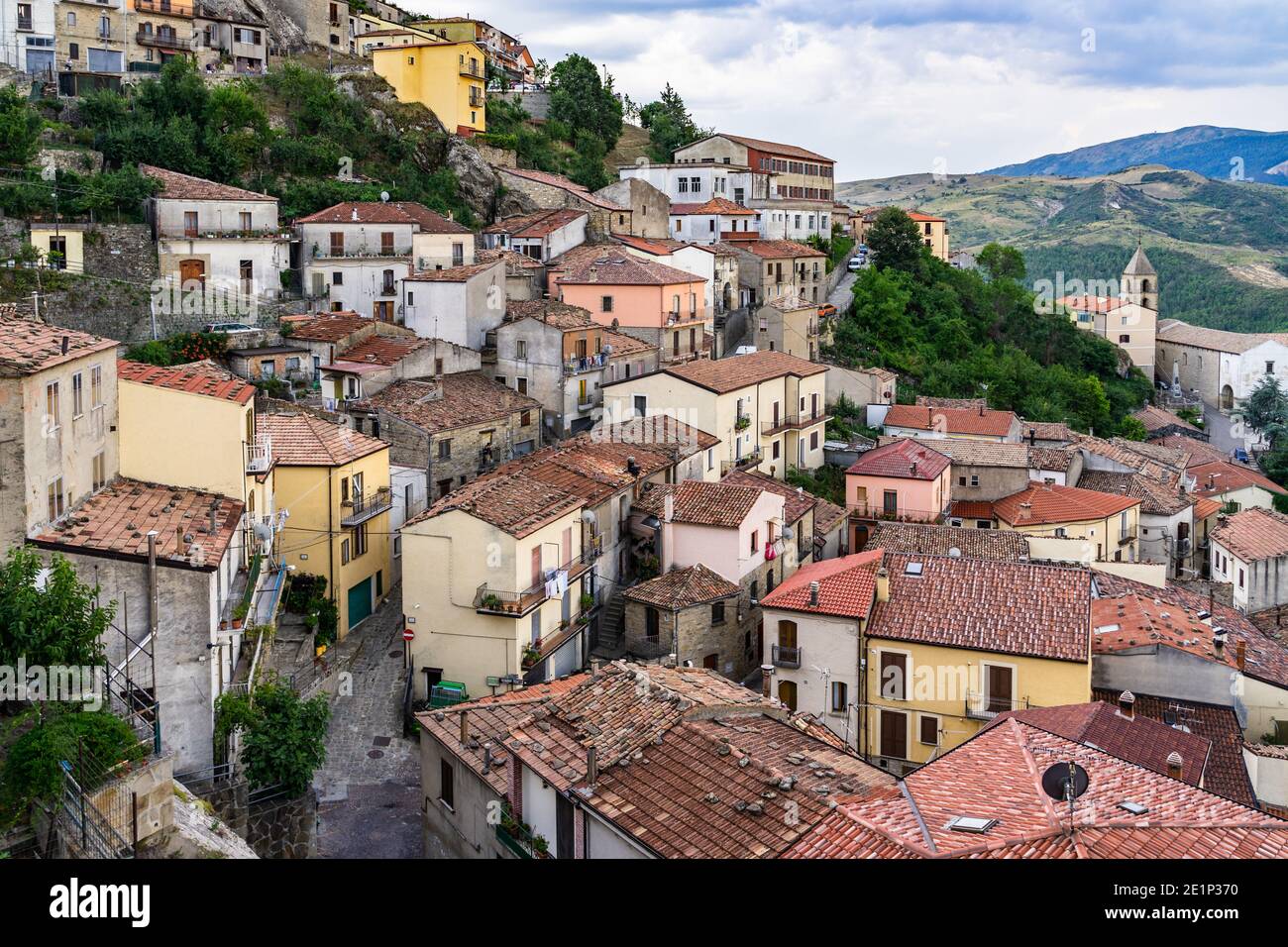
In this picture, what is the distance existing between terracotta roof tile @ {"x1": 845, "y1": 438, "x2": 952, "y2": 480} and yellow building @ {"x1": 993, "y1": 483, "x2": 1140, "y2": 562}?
8.98 feet

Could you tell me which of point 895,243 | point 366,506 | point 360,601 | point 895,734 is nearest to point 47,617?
point 366,506

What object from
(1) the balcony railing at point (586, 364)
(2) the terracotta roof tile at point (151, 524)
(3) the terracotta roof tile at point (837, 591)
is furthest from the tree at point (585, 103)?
(2) the terracotta roof tile at point (151, 524)

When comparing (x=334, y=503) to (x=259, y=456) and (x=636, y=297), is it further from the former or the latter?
(x=636, y=297)

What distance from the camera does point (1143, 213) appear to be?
159125mm

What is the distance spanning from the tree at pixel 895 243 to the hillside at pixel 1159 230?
205 feet

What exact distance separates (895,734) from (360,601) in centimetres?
1195

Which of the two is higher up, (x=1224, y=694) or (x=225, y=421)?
(x=225, y=421)

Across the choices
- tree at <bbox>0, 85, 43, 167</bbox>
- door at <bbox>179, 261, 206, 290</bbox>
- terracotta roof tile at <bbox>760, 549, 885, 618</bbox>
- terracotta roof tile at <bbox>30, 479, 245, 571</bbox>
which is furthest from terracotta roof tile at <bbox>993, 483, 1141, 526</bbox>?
tree at <bbox>0, 85, 43, 167</bbox>

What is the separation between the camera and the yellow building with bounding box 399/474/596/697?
76.9ft

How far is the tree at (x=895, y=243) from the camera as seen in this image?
6362 cm

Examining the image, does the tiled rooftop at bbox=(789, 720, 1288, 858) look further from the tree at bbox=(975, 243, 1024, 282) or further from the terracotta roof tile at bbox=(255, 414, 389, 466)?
the tree at bbox=(975, 243, 1024, 282)

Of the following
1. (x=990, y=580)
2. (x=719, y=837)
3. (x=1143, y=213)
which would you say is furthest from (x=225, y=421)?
(x=1143, y=213)

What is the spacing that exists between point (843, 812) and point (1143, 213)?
540ft
